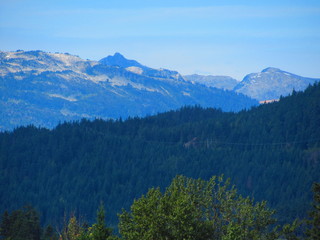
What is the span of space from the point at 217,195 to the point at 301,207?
5098 inches

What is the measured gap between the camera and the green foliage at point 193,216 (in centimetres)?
4728

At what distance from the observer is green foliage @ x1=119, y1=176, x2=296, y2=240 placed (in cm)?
4728

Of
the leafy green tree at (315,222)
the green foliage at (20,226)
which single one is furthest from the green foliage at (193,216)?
the green foliage at (20,226)

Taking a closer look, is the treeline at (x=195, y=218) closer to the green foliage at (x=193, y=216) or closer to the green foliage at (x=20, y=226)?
the green foliage at (x=193, y=216)

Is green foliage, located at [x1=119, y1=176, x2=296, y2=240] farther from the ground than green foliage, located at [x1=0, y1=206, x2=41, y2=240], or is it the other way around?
green foliage, located at [x1=119, y1=176, x2=296, y2=240]

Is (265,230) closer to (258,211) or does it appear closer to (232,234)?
(258,211)

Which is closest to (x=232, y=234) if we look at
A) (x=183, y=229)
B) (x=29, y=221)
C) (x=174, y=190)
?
(x=183, y=229)

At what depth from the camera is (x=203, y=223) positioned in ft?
166

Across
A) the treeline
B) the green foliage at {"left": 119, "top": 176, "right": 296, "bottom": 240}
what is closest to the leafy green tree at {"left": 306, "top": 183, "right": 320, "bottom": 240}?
the treeline

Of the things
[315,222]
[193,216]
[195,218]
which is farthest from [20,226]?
[315,222]

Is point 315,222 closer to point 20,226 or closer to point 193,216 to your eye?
point 193,216

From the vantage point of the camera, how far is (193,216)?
4922 centimetres

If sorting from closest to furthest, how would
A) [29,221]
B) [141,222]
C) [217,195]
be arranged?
[141,222]
[217,195]
[29,221]

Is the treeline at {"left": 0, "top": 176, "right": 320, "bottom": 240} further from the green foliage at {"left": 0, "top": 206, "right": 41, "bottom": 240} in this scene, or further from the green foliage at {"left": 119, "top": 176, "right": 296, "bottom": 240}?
the green foliage at {"left": 0, "top": 206, "right": 41, "bottom": 240}
